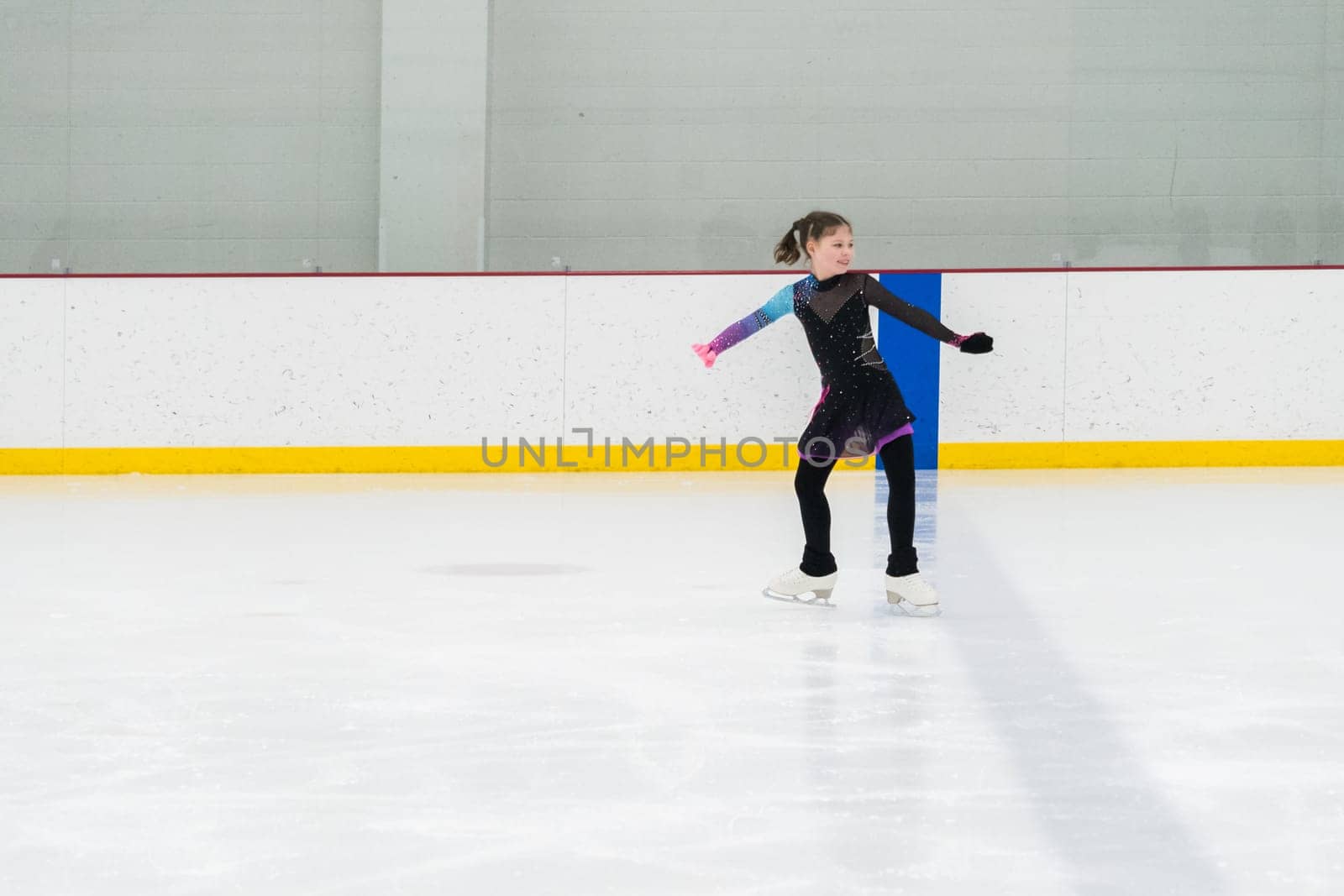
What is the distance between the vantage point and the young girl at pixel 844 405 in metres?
4.77

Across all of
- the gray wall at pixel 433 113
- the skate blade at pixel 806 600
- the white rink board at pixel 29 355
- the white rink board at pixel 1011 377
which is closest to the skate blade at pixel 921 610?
the skate blade at pixel 806 600

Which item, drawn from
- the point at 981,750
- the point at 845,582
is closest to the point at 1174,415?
the point at 845,582

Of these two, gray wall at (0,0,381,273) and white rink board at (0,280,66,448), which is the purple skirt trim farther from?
gray wall at (0,0,381,273)

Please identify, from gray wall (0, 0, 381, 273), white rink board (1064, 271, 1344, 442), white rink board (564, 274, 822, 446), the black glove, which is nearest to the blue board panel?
white rink board (564, 274, 822, 446)

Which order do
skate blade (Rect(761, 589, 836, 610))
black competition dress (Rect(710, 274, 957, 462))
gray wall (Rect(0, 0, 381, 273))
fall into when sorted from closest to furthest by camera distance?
black competition dress (Rect(710, 274, 957, 462)) < skate blade (Rect(761, 589, 836, 610)) < gray wall (Rect(0, 0, 381, 273))

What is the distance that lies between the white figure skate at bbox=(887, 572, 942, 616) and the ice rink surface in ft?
0.28

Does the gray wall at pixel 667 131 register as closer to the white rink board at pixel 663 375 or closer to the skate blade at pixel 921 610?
the white rink board at pixel 663 375

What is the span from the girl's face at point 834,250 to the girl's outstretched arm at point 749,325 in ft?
0.64

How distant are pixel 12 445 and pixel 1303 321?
21.4 ft

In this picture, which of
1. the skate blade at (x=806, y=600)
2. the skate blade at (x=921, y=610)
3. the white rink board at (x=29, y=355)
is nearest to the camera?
the skate blade at (x=921, y=610)

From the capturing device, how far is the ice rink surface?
2529 mm

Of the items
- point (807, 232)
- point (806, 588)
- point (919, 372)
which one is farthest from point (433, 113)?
point (806, 588)

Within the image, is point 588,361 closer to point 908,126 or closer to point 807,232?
point 908,126

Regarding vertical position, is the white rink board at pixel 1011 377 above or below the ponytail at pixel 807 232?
below
